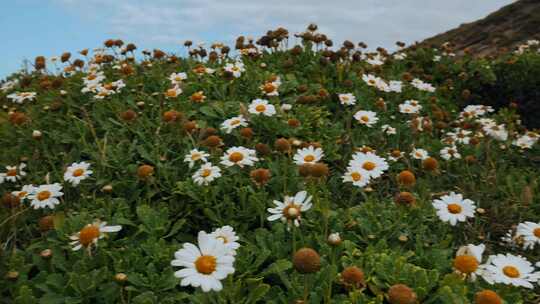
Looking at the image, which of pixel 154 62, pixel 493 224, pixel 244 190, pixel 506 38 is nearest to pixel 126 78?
pixel 154 62

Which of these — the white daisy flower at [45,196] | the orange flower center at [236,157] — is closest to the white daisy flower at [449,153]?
the orange flower center at [236,157]

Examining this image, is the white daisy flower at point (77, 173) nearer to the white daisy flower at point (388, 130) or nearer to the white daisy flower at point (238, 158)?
the white daisy flower at point (238, 158)

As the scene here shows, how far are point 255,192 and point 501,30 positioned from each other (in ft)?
33.0

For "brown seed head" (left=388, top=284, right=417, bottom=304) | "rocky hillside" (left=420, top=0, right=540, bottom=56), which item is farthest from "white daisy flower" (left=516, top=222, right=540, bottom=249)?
"rocky hillside" (left=420, top=0, right=540, bottom=56)

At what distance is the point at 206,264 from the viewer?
179 centimetres

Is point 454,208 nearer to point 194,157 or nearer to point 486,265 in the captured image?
point 486,265

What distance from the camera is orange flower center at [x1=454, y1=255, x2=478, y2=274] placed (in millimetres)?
2229

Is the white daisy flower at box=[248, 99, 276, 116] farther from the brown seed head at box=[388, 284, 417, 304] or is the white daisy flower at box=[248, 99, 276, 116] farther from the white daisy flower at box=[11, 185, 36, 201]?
the brown seed head at box=[388, 284, 417, 304]

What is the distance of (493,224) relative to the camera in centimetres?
358

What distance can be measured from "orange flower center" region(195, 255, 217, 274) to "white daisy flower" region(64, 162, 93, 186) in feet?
5.20

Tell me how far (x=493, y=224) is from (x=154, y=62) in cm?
381

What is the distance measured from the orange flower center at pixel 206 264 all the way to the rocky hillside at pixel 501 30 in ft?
31.4

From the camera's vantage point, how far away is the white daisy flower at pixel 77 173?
10.2 ft

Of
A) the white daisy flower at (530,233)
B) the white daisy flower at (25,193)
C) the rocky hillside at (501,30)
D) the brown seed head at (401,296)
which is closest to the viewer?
the brown seed head at (401,296)
